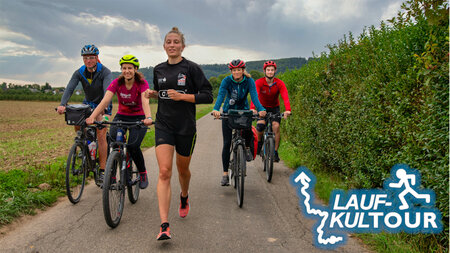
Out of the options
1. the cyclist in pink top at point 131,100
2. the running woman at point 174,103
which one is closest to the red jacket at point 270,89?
the cyclist in pink top at point 131,100

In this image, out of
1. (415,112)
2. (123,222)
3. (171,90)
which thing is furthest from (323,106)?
(123,222)

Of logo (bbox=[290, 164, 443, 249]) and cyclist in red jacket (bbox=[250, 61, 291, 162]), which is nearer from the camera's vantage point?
logo (bbox=[290, 164, 443, 249])

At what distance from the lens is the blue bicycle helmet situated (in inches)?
234

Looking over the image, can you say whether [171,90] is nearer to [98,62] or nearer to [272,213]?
[272,213]

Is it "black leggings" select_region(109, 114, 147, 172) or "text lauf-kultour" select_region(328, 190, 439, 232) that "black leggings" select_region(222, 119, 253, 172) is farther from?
"text lauf-kultour" select_region(328, 190, 439, 232)

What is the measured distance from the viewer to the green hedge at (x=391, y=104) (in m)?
3.20

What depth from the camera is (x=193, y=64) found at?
170 inches

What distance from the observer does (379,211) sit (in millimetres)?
4488

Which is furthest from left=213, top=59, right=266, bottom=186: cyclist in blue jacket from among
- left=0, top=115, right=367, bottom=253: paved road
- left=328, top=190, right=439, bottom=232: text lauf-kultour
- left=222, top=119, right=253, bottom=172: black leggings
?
left=328, top=190, right=439, bottom=232: text lauf-kultour

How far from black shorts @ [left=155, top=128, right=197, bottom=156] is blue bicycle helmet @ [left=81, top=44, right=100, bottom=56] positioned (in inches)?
103

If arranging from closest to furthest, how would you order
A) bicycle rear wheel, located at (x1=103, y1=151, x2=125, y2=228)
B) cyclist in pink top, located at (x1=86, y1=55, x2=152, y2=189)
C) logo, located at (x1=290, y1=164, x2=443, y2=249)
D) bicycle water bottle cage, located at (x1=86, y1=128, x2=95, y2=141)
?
1. logo, located at (x1=290, y1=164, x2=443, y2=249)
2. bicycle rear wheel, located at (x1=103, y1=151, x2=125, y2=228)
3. cyclist in pink top, located at (x1=86, y1=55, x2=152, y2=189)
4. bicycle water bottle cage, located at (x1=86, y1=128, x2=95, y2=141)

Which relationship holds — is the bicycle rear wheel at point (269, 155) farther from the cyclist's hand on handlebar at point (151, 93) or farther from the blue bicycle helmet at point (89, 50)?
the blue bicycle helmet at point (89, 50)

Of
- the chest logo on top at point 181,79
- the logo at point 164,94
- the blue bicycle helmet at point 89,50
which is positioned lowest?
the logo at point 164,94

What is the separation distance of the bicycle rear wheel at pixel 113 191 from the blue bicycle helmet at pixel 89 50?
2.32 meters
